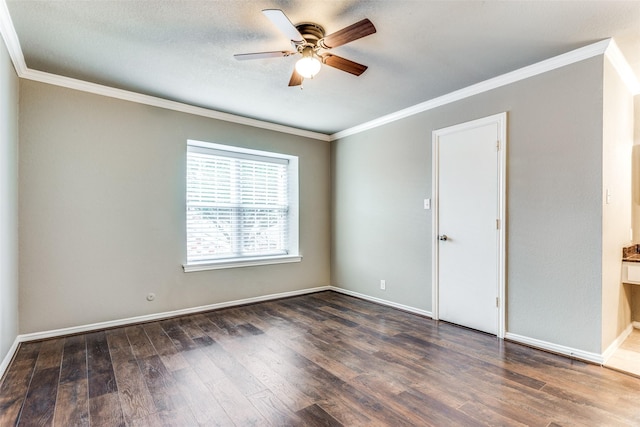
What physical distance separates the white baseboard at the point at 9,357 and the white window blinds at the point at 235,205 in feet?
5.33

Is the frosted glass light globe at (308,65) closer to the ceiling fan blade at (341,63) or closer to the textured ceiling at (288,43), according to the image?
the ceiling fan blade at (341,63)

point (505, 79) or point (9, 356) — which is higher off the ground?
point (505, 79)

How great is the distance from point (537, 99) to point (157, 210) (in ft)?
13.1

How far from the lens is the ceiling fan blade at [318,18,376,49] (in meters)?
1.91

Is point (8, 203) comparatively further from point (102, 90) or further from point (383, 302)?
point (383, 302)

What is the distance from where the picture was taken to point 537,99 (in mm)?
2857

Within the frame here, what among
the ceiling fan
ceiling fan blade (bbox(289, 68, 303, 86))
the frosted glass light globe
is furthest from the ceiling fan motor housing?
ceiling fan blade (bbox(289, 68, 303, 86))

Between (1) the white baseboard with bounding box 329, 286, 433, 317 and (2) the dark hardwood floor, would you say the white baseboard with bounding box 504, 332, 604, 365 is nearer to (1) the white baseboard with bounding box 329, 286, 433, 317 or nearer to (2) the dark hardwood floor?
(2) the dark hardwood floor

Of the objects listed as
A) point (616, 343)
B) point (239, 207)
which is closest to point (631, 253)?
point (616, 343)

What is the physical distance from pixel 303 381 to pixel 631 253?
127 inches

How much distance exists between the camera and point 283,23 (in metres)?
1.92

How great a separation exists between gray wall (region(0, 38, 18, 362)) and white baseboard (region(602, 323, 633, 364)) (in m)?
4.59

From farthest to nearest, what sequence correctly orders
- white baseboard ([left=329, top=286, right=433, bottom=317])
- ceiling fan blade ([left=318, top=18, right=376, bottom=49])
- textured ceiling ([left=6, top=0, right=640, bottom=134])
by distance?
white baseboard ([left=329, top=286, right=433, bottom=317]) < textured ceiling ([left=6, top=0, right=640, bottom=134]) < ceiling fan blade ([left=318, top=18, right=376, bottom=49])

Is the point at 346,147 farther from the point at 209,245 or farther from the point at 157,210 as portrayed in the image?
the point at 157,210
